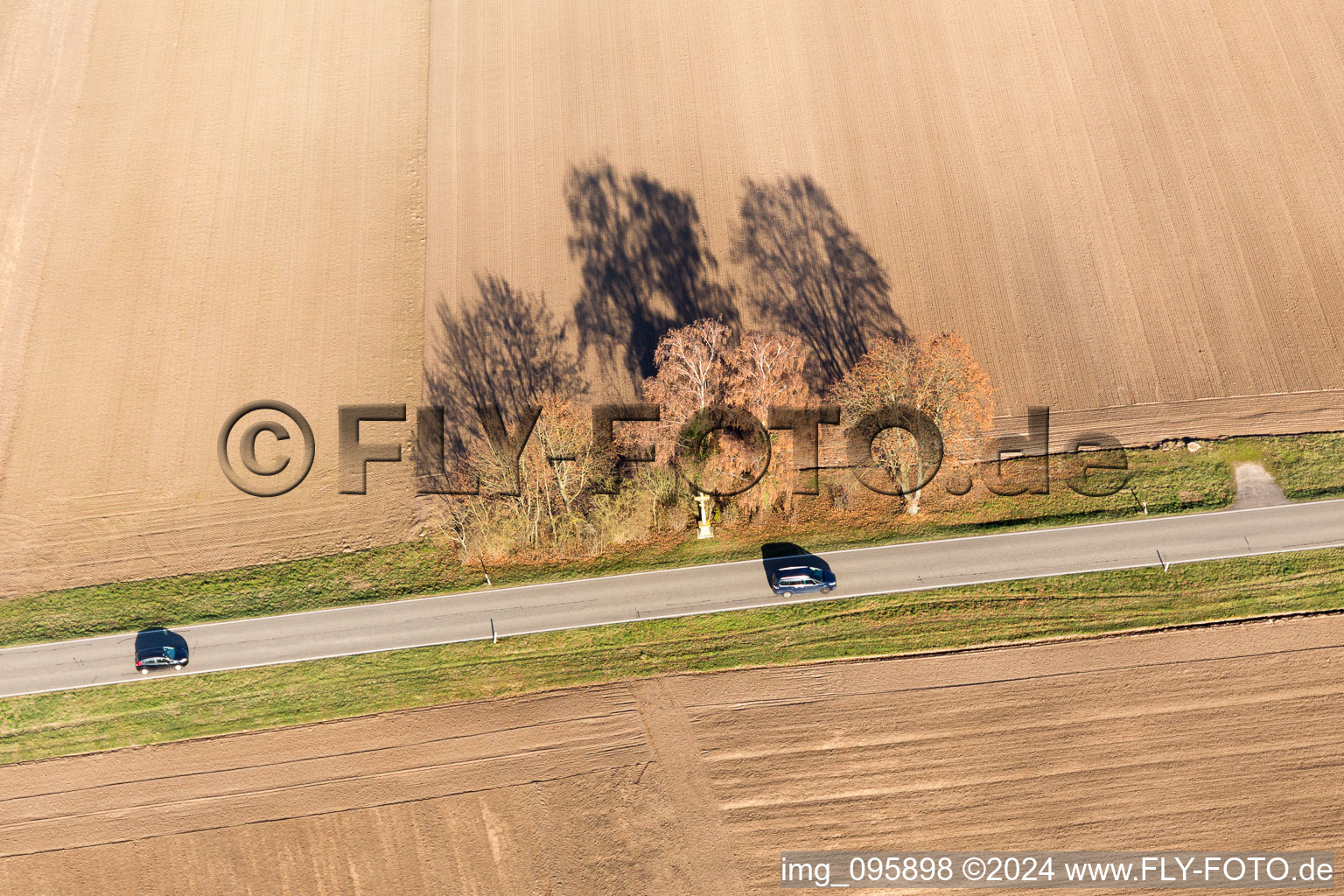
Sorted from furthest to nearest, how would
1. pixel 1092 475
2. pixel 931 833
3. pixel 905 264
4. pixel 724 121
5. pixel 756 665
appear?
pixel 724 121, pixel 905 264, pixel 1092 475, pixel 756 665, pixel 931 833

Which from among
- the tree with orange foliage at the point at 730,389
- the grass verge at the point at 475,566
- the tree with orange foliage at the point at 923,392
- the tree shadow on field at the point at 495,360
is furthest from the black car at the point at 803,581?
the tree shadow on field at the point at 495,360

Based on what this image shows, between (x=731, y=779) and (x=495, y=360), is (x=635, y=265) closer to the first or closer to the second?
(x=495, y=360)

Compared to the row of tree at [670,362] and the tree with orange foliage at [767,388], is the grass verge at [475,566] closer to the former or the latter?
the row of tree at [670,362]

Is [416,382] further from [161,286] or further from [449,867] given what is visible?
[449,867]

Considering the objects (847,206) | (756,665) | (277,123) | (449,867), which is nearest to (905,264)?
(847,206)

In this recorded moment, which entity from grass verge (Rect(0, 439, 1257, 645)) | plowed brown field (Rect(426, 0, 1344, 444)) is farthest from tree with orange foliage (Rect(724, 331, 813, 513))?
plowed brown field (Rect(426, 0, 1344, 444))

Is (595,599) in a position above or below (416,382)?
below
